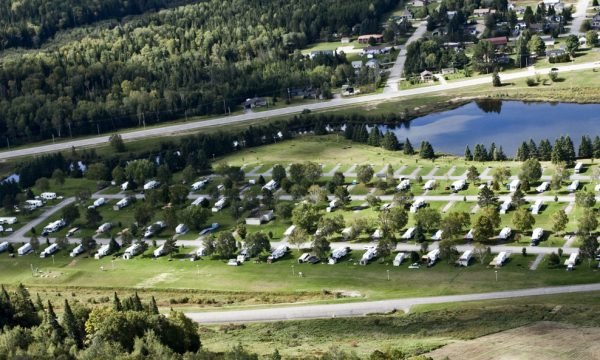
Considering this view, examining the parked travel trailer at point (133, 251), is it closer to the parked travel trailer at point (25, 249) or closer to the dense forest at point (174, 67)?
the parked travel trailer at point (25, 249)

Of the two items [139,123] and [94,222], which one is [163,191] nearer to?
[94,222]

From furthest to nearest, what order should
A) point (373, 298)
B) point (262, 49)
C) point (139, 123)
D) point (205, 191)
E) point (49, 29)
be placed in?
point (49, 29) < point (262, 49) < point (139, 123) < point (205, 191) < point (373, 298)

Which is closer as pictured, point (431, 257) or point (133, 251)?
point (431, 257)

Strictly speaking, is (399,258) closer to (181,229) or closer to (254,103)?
(181,229)

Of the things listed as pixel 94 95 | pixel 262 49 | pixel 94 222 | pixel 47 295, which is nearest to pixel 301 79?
pixel 262 49

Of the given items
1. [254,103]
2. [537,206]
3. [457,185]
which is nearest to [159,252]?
[457,185]

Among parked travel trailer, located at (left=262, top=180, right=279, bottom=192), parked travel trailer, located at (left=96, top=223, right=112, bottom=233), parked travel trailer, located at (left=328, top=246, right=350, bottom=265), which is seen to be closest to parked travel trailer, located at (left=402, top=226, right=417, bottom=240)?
parked travel trailer, located at (left=328, top=246, right=350, bottom=265)
